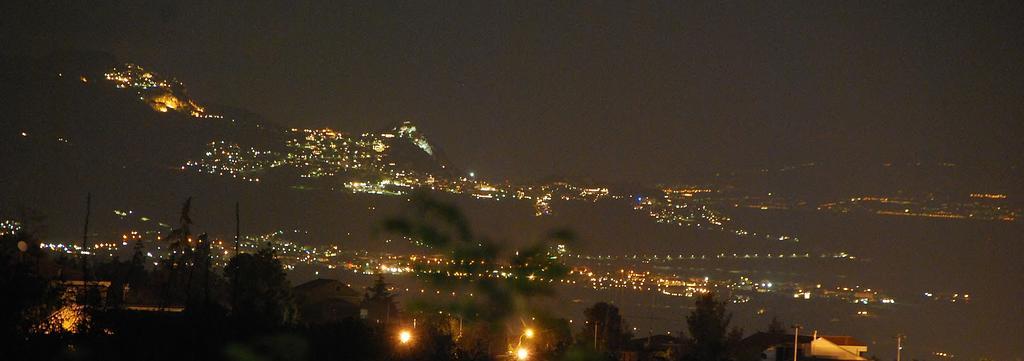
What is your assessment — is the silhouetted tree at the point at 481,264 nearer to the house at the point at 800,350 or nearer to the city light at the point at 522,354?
the city light at the point at 522,354

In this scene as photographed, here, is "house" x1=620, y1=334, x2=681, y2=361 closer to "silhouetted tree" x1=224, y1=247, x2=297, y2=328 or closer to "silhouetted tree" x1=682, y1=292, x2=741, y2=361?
"silhouetted tree" x1=682, y1=292, x2=741, y2=361

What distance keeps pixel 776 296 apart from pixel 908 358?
77.1 feet

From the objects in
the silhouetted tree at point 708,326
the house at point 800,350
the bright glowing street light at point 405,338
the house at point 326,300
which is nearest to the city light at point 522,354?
the bright glowing street light at point 405,338

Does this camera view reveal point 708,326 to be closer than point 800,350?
No

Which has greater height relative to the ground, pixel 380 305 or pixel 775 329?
pixel 380 305

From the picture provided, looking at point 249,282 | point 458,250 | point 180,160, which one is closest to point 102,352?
point 458,250

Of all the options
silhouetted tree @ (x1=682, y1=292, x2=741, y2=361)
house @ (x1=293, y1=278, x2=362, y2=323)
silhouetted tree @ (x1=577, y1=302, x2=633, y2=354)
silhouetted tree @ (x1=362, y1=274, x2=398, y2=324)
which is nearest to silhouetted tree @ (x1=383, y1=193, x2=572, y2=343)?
silhouetted tree @ (x1=682, y1=292, x2=741, y2=361)

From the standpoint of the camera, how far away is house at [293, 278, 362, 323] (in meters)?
26.9

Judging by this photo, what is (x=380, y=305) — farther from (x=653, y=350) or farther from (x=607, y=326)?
(x=653, y=350)

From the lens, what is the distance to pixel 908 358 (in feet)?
158

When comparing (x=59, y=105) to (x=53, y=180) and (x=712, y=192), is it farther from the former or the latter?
(x=712, y=192)

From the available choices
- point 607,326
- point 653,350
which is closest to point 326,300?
point 607,326

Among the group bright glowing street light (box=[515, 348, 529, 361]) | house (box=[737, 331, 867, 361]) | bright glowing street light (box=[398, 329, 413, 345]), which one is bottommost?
house (box=[737, 331, 867, 361])

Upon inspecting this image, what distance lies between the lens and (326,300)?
1144 inches
